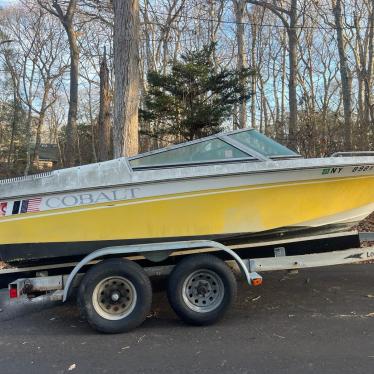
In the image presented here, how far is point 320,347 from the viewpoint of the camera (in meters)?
4.17

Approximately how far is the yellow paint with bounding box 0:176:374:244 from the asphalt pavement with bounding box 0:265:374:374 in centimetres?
101

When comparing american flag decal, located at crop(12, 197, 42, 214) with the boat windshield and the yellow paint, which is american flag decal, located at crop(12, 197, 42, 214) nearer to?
the yellow paint

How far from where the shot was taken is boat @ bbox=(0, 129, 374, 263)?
191 inches

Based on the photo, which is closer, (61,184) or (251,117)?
(61,184)

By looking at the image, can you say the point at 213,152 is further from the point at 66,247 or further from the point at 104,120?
the point at 104,120

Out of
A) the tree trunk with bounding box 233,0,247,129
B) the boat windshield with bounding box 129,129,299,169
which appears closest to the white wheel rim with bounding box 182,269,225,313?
the boat windshield with bounding box 129,129,299,169

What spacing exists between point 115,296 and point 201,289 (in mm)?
926

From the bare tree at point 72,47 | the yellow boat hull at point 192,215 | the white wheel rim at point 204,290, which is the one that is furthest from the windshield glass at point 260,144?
the bare tree at point 72,47

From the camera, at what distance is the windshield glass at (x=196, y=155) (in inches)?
203

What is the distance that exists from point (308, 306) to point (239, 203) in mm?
1524

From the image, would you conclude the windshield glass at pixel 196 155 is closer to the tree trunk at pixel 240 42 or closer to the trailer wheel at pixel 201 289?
the trailer wheel at pixel 201 289

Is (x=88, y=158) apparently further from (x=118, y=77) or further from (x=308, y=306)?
(x=308, y=306)

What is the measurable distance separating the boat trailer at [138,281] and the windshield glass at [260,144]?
1194 mm

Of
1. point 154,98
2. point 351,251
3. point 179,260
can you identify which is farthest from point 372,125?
point 179,260
